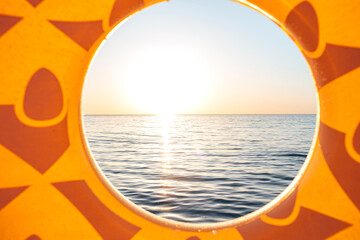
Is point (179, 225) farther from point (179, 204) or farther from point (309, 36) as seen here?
point (179, 204)

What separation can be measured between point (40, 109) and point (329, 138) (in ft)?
3.35

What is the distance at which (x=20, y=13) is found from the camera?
1077mm

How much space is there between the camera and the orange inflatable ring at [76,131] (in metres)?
1.07

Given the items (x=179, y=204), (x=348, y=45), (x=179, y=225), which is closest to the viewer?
(x=348, y=45)

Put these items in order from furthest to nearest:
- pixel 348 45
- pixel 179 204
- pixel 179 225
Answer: pixel 179 204 < pixel 179 225 < pixel 348 45

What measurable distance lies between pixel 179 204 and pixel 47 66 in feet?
11.1

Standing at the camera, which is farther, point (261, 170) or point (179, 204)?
point (261, 170)

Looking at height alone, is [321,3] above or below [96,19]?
below

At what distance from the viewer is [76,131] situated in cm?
116

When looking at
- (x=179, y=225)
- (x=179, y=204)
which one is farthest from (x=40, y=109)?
(x=179, y=204)

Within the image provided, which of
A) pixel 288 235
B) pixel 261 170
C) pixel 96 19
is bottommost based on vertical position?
pixel 288 235

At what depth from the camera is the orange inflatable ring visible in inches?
42.1

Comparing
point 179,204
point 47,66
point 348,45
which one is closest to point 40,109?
point 47,66

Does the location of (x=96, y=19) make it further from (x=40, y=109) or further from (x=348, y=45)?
(x=348, y=45)
